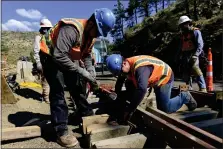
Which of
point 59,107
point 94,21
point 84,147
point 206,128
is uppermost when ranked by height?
point 94,21

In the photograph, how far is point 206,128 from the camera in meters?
3.69

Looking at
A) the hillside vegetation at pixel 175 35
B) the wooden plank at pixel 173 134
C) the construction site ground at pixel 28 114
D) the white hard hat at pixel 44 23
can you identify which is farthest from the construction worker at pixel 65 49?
the hillside vegetation at pixel 175 35

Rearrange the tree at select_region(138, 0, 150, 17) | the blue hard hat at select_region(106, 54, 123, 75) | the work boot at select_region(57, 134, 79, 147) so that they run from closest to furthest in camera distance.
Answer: the work boot at select_region(57, 134, 79, 147) < the blue hard hat at select_region(106, 54, 123, 75) < the tree at select_region(138, 0, 150, 17)

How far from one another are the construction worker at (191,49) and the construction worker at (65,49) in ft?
10.8

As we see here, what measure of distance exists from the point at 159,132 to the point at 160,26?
2265cm

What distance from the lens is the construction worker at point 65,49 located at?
3.75m

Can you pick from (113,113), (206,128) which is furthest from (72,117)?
(206,128)

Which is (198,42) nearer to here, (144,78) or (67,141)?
(144,78)

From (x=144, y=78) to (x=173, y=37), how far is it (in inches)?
656

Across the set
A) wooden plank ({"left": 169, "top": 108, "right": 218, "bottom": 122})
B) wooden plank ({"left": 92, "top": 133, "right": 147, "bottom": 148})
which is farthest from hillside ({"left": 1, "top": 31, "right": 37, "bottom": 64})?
wooden plank ({"left": 92, "top": 133, "right": 147, "bottom": 148})

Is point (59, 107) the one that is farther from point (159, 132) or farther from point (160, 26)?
point (160, 26)

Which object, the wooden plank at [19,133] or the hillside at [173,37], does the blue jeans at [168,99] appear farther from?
the hillside at [173,37]

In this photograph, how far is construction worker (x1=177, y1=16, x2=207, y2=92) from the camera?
21.9 ft

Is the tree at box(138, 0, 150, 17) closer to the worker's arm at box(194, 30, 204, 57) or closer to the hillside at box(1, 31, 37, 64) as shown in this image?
the hillside at box(1, 31, 37, 64)
